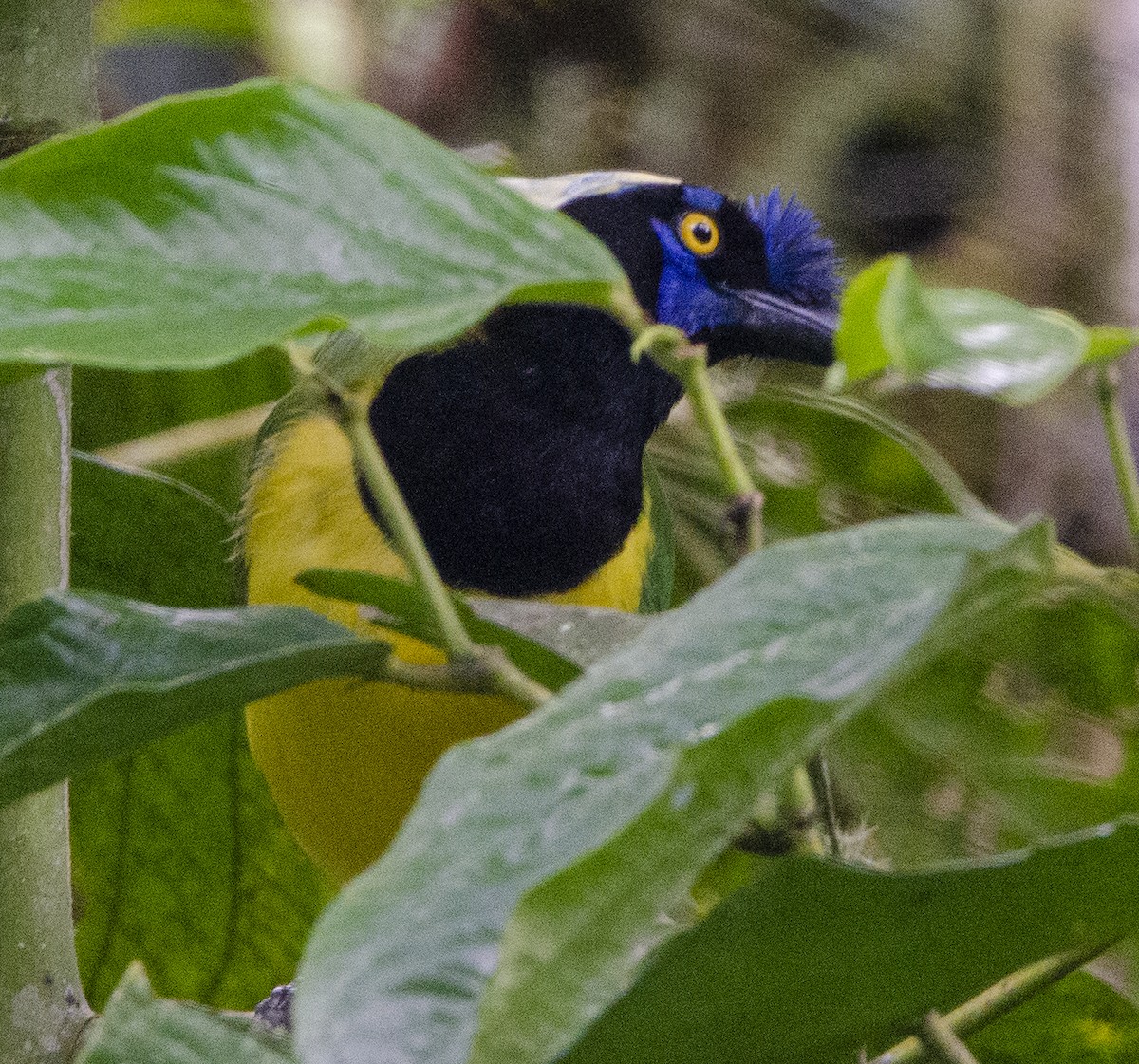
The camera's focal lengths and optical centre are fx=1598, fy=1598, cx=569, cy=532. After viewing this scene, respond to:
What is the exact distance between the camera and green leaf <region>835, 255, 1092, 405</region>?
447 millimetres

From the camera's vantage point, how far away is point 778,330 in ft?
4.98

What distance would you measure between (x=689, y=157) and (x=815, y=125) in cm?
28

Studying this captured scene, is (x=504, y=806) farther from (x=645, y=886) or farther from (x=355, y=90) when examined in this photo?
(x=355, y=90)

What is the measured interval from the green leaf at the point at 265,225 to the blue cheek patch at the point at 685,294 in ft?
3.36

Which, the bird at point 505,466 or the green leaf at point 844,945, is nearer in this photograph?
the green leaf at point 844,945

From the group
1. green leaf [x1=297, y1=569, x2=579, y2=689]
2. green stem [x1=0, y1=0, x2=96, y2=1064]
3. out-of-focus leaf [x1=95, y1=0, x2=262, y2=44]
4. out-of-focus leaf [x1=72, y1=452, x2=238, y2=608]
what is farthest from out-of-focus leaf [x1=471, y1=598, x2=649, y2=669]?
A: out-of-focus leaf [x1=95, y1=0, x2=262, y2=44]

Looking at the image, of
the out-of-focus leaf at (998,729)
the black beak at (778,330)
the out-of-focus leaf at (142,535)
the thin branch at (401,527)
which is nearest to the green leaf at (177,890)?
the out-of-focus leaf at (142,535)

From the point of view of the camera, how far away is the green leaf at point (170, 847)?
1.25 m

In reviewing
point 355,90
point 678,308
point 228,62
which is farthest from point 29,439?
point 228,62

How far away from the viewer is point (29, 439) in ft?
2.86

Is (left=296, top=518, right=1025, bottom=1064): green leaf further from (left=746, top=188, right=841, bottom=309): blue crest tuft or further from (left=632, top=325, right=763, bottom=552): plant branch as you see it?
(left=746, top=188, right=841, bottom=309): blue crest tuft

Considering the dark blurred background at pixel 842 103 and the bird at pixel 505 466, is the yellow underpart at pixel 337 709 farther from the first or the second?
the dark blurred background at pixel 842 103

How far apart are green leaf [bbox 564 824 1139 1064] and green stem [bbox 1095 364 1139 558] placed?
0.35 ft

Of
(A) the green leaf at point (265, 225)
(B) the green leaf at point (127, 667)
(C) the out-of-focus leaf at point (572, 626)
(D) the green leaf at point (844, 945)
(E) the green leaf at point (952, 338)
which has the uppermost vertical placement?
(A) the green leaf at point (265, 225)
